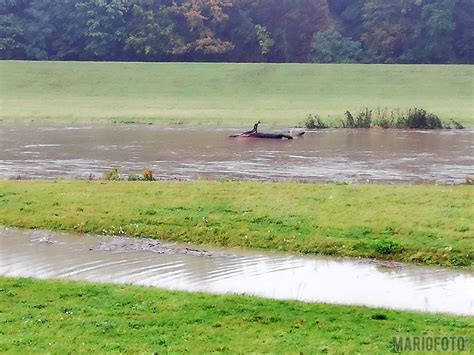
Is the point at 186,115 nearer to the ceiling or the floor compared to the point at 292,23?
nearer to the floor

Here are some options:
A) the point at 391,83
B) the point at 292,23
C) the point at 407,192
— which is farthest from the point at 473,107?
the point at 407,192

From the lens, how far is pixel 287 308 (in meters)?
7.94

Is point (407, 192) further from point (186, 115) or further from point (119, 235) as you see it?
point (186, 115)

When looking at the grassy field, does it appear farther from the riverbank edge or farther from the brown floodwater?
the brown floodwater

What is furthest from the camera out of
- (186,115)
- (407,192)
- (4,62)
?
(4,62)

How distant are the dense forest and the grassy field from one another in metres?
7.48

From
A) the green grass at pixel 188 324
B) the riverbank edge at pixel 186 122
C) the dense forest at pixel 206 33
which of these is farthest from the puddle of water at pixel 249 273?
the dense forest at pixel 206 33

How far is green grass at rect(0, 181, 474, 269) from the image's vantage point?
11.4m

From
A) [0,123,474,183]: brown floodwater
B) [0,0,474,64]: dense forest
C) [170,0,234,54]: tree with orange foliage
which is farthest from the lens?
[170,0,234,54]: tree with orange foliage

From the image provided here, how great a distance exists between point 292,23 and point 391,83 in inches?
710

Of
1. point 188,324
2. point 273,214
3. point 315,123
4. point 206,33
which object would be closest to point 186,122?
point 315,123

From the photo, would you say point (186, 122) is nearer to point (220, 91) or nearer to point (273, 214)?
point (220, 91)

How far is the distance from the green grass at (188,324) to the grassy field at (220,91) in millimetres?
29559

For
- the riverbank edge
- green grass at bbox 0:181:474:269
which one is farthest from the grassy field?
green grass at bbox 0:181:474:269
